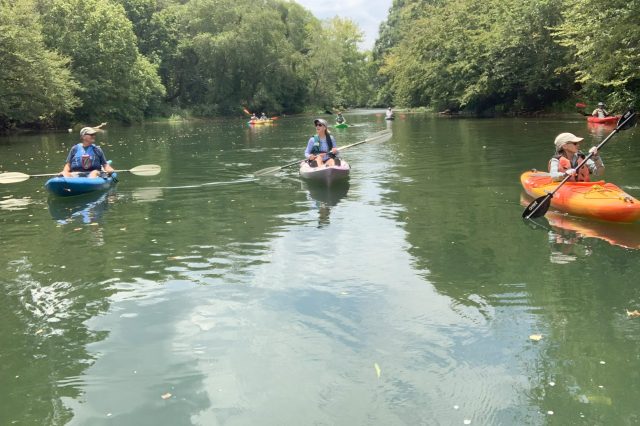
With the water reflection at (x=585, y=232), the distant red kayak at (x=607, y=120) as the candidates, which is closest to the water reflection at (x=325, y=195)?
the water reflection at (x=585, y=232)

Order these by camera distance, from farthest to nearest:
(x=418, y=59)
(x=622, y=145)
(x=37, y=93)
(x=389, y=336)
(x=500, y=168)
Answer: (x=418, y=59)
(x=37, y=93)
(x=622, y=145)
(x=500, y=168)
(x=389, y=336)

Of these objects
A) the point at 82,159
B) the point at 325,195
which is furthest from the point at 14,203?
the point at 325,195

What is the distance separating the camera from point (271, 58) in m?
57.8

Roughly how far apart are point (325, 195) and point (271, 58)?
4876 cm

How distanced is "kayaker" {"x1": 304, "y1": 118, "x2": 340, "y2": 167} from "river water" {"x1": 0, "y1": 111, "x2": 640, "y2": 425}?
2012mm

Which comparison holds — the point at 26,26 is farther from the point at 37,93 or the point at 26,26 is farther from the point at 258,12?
the point at 258,12

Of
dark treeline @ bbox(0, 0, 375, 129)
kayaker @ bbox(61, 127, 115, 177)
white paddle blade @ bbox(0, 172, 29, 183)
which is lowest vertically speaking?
white paddle blade @ bbox(0, 172, 29, 183)

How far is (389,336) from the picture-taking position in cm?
485

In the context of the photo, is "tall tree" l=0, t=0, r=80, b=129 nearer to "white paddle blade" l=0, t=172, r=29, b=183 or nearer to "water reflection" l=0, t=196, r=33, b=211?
"white paddle blade" l=0, t=172, r=29, b=183

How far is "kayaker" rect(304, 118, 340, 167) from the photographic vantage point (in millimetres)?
12656

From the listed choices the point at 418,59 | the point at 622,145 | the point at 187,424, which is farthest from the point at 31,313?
the point at 418,59

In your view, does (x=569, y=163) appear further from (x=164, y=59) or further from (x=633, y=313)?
(x=164, y=59)

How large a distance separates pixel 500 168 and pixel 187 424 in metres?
12.1

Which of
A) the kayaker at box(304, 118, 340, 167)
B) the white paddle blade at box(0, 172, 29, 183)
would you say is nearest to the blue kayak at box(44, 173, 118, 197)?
the white paddle blade at box(0, 172, 29, 183)
